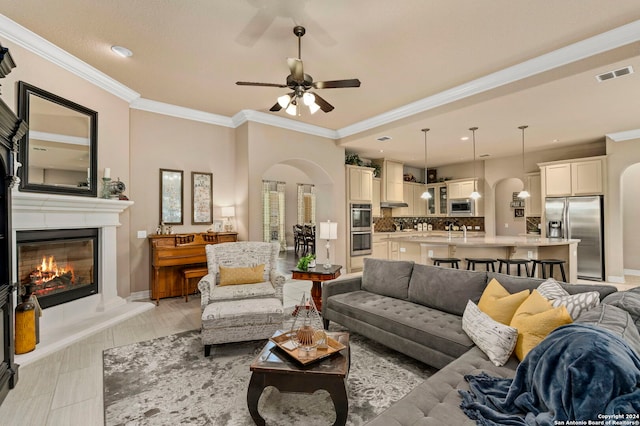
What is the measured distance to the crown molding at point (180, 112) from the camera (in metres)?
4.75

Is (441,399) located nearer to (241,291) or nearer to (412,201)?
(241,291)

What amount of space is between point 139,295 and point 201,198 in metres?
1.83

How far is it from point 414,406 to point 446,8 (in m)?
3.08

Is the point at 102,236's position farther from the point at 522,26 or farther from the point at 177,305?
the point at 522,26

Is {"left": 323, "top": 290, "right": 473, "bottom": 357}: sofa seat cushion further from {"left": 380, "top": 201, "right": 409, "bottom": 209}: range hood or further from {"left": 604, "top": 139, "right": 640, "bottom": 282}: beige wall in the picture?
{"left": 604, "top": 139, "right": 640, "bottom": 282}: beige wall

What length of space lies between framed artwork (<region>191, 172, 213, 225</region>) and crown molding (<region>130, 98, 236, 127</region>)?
977mm

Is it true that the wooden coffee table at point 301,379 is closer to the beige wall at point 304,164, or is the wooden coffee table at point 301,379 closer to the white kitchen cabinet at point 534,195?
the beige wall at point 304,164

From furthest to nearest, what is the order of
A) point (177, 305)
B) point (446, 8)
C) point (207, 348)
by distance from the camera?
point (177, 305) < point (207, 348) < point (446, 8)

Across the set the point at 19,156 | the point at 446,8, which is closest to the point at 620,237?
the point at 446,8

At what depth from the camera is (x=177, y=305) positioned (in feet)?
14.8

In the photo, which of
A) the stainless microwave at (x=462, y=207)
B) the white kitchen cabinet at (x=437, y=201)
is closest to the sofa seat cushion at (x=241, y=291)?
the stainless microwave at (x=462, y=207)

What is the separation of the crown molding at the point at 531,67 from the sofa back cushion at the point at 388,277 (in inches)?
105

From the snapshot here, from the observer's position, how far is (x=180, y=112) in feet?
16.7

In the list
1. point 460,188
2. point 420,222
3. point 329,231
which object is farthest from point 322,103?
point 420,222
